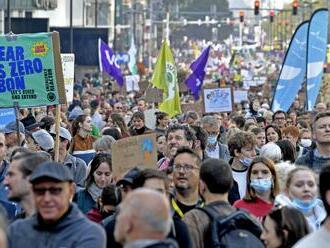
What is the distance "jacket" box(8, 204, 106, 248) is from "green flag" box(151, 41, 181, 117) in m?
15.2

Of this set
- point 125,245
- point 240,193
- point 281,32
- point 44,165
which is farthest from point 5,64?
point 281,32

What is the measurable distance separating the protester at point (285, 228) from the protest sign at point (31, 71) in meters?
5.74

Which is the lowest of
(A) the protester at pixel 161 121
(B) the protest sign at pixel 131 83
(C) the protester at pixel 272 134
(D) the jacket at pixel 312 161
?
(B) the protest sign at pixel 131 83

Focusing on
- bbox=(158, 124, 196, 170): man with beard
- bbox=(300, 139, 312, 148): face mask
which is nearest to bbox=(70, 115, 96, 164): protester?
bbox=(300, 139, 312, 148): face mask

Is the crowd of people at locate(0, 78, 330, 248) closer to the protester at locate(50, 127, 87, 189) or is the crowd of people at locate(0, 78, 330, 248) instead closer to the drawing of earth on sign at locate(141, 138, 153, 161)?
the protester at locate(50, 127, 87, 189)

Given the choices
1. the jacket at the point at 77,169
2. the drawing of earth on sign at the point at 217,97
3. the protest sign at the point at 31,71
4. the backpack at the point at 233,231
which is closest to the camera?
the backpack at the point at 233,231

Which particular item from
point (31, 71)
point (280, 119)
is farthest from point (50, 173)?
point (280, 119)

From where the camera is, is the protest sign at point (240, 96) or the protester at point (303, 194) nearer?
the protester at point (303, 194)

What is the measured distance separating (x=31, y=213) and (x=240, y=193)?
425 cm

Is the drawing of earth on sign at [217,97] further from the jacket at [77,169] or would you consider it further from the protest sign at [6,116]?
the jacket at [77,169]

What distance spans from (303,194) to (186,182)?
0.84m

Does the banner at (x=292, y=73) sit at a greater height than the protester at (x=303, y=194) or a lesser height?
lesser

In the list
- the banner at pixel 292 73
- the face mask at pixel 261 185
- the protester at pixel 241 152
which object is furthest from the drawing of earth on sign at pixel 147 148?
the banner at pixel 292 73

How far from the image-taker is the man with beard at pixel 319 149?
12359mm
